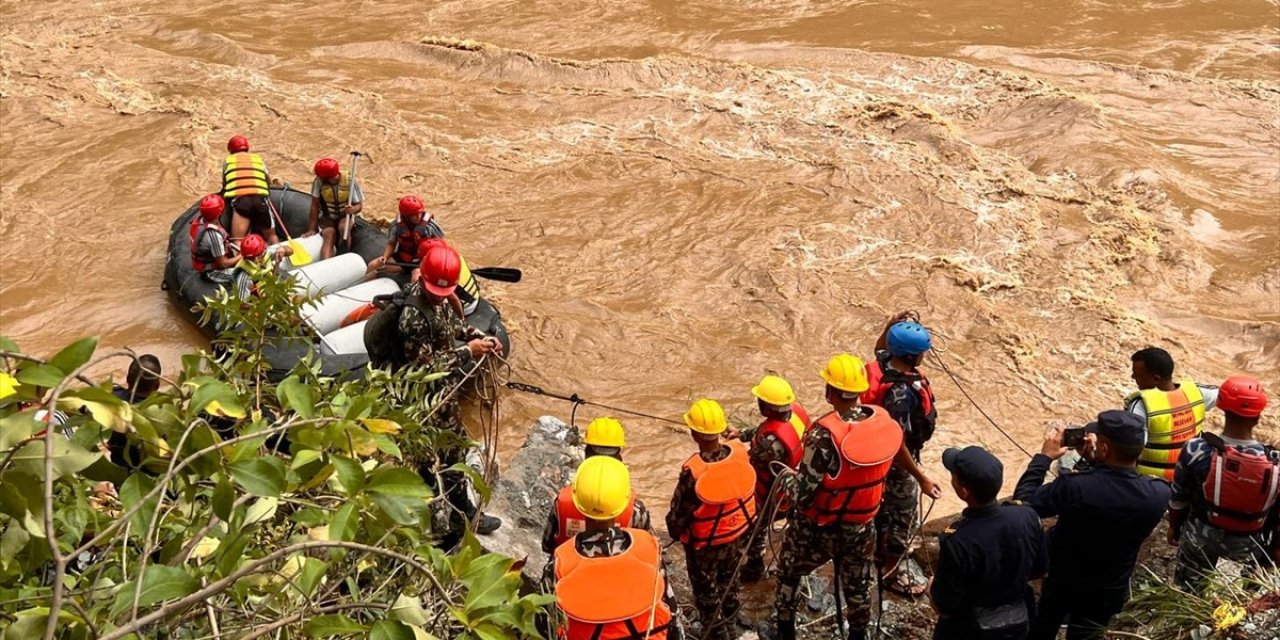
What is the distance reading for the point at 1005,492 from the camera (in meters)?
6.57

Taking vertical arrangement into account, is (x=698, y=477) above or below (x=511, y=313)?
above

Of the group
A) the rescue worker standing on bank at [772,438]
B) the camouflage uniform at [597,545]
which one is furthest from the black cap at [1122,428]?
the camouflage uniform at [597,545]

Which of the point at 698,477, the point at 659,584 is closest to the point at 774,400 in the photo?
the point at 698,477

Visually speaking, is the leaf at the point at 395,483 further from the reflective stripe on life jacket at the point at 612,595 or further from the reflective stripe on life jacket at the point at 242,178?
the reflective stripe on life jacket at the point at 242,178

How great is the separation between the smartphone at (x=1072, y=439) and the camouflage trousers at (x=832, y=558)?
0.93 meters

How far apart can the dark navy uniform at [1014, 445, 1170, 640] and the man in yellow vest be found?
0.80 metres

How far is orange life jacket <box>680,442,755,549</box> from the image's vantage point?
4.23 m

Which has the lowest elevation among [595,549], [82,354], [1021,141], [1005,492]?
[1005,492]

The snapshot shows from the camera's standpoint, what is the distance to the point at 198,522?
77.7 inches

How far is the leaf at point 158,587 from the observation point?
5.03 ft

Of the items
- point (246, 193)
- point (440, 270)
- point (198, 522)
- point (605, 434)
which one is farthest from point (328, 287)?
point (198, 522)

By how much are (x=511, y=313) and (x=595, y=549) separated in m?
5.71

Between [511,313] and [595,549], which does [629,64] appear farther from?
[595,549]

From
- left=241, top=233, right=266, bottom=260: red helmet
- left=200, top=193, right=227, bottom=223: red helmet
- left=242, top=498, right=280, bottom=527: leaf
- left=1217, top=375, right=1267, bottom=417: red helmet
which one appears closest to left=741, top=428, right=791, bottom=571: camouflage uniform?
left=1217, top=375, right=1267, bottom=417: red helmet
